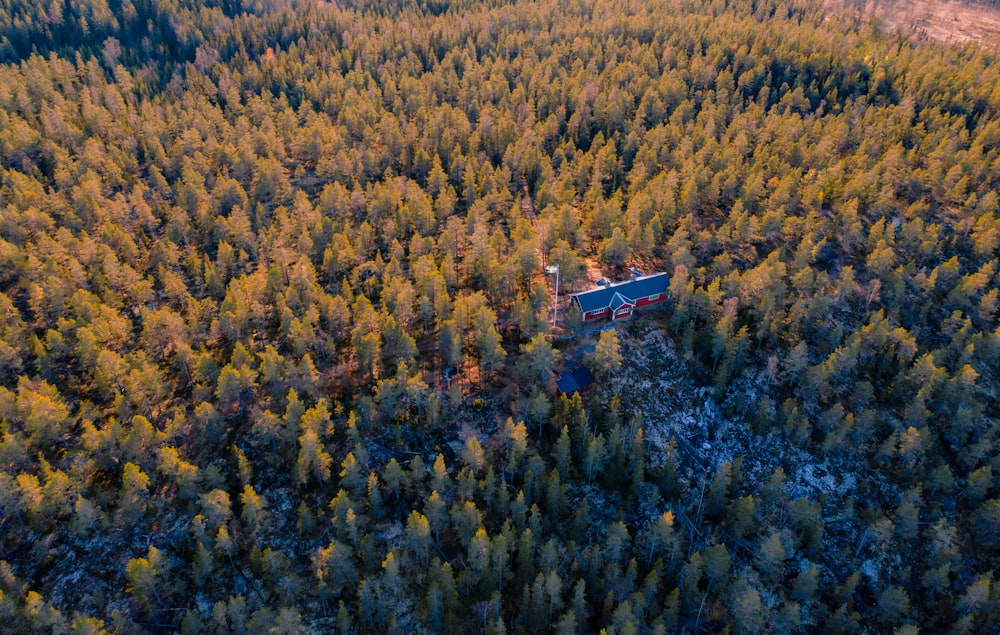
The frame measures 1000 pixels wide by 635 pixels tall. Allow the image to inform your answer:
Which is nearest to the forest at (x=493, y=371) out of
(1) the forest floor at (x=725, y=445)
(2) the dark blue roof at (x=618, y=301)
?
(1) the forest floor at (x=725, y=445)

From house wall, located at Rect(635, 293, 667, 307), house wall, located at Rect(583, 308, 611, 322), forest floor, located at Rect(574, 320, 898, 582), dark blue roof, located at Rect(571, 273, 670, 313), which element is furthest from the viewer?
house wall, located at Rect(635, 293, 667, 307)

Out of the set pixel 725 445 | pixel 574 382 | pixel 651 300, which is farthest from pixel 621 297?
pixel 725 445

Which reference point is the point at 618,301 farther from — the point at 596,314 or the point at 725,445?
the point at 725,445

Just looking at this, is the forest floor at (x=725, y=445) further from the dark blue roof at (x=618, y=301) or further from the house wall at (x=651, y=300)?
the house wall at (x=651, y=300)

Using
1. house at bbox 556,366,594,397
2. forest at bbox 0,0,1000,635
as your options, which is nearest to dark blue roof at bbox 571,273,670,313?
forest at bbox 0,0,1000,635

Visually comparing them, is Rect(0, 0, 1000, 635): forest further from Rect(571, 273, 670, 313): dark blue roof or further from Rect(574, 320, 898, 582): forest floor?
Rect(571, 273, 670, 313): dark blue roof
